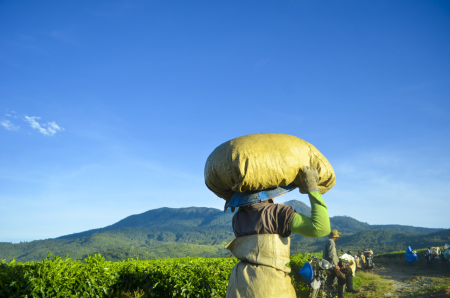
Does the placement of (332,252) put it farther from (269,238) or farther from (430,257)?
(430,257)

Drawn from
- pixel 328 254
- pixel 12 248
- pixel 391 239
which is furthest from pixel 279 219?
pixel 12 248

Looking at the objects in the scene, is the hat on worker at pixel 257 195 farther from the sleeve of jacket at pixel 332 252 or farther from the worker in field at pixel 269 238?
the sleeve of jacket at pixel 332 252

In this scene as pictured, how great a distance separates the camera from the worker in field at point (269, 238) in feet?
8.05

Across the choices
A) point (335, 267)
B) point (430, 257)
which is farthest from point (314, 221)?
point (430, 257)

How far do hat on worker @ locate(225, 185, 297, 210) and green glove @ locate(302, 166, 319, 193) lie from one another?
29 cm

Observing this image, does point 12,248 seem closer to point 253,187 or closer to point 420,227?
point 253,187

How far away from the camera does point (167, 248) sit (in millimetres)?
97250

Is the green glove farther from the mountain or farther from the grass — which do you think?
the grass

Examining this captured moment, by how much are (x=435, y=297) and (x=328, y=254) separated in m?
2.95

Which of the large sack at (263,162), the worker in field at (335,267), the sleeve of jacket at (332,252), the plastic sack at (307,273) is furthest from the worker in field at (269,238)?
the sleeve of jacket at (332,252)

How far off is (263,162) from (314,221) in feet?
2.21

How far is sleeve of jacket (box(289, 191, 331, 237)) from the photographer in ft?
7.79

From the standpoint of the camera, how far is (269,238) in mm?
2574

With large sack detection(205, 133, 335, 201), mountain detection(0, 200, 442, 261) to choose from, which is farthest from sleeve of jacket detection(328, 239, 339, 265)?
mountain detection(0, 200, 442, 261)
